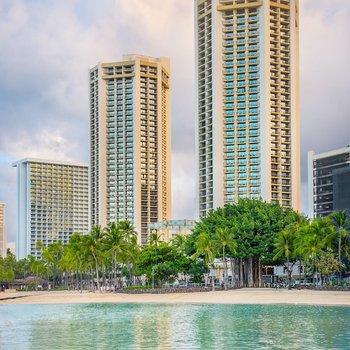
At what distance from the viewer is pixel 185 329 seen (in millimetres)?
49031

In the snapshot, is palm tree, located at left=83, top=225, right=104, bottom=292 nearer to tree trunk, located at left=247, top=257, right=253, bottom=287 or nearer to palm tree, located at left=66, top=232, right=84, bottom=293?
palm tree, located at left=66, top=232, right=84, bottom=293

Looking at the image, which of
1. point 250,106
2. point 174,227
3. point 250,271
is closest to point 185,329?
point 250,271

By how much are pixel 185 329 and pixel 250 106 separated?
123399mm

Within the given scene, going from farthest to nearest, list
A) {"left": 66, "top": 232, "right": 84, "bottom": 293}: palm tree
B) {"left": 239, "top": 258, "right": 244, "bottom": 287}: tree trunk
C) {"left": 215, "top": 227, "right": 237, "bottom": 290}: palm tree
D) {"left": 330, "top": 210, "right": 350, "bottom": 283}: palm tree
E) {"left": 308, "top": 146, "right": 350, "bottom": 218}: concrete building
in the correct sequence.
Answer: {"left": 308, "top": 146, "right": 350, "bottom": 218}: concrete building → {"left": 66, "top": 232, "right": 84, "bottom": 293}: palm tree → {"left": 239, "top": 258, "right": 244, "bottom": 287}: tree trunk → {"left": 215, "top": 227, "right": 237, "bottom": 290}: palm tree → {"left": 330, "top": 210, "right": 350, "bottom": 283}: palm tree

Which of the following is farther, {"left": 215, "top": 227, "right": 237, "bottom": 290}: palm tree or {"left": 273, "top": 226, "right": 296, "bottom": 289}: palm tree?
{"left": 215, "top": 227, "right": 237, "bottom": 290}: palm tree

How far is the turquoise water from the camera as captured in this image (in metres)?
40.8

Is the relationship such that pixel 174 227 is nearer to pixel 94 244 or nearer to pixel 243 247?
pixel 94 244

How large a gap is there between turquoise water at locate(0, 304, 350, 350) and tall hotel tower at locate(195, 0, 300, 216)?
97.8 m

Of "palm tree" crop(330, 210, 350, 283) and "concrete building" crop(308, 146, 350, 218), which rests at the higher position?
"concrete building" crop(308, 146, 350, 218)

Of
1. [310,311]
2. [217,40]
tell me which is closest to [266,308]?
[310,311]

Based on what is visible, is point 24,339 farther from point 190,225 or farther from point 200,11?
point 200,11

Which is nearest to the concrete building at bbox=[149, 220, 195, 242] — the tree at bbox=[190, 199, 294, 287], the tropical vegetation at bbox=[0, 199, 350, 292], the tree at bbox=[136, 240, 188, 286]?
the tropical vegetation at bbox=[0, 199, 350, 292]

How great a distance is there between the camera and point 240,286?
116312mm

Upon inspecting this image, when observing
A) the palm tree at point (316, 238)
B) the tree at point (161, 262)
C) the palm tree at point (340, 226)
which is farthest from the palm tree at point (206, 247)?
the palm tree at point (340, 226)
